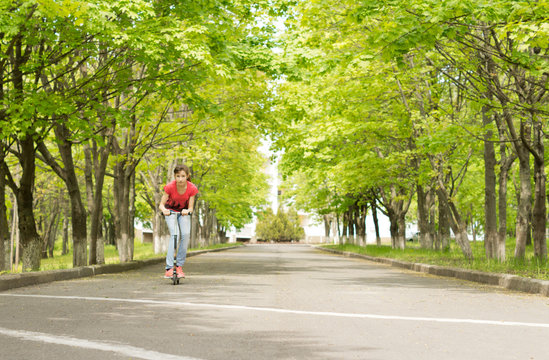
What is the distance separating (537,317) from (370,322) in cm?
211

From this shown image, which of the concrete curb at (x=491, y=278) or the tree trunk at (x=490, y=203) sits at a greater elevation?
the tree trunk at (x=490, y=203)

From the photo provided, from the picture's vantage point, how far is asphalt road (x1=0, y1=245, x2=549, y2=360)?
5168 mm

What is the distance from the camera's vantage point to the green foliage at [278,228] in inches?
3971

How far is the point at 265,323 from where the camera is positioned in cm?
671

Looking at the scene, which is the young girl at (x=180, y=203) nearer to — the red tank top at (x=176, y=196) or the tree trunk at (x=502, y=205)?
the red tank top at (x=176, y=196)

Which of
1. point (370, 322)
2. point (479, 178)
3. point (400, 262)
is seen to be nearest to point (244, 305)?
point (370, 322)

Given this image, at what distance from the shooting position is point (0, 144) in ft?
50.6

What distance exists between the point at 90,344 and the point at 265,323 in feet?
6.50

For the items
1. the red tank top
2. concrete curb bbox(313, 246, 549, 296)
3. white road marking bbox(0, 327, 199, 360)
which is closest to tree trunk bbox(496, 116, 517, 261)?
concrete curb bbox(313, 246, 549, 296)

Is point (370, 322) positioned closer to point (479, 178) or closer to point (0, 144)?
point (0, 144)

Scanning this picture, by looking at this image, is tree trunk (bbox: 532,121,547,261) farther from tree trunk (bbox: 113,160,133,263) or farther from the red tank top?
tree trunk (bbox: 113,160,133,263)

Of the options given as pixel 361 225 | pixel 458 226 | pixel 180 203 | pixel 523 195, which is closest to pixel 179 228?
pixel 180 203

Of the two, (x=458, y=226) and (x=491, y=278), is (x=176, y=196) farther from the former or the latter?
(x=458, y=226)

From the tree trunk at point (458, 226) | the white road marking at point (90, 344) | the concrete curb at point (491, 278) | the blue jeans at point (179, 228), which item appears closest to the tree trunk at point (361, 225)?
the tree trunk at point (458, 226)
